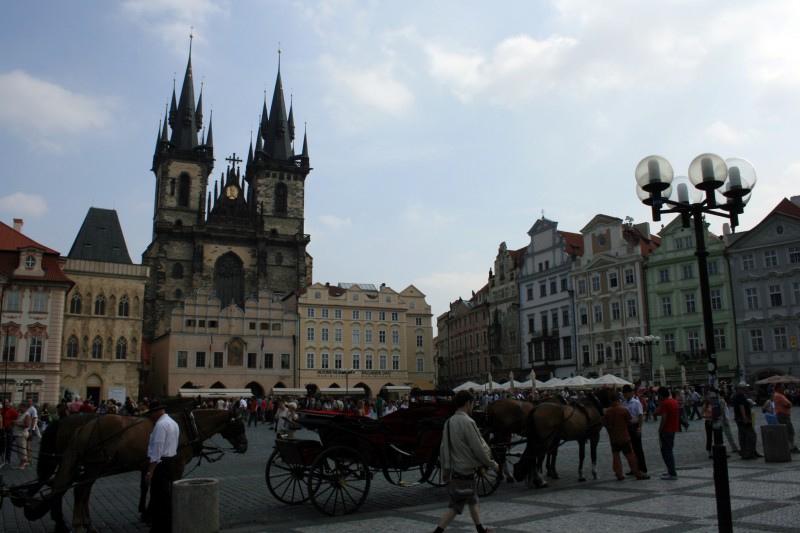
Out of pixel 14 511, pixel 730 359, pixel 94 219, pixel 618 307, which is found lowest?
pixel 14 511

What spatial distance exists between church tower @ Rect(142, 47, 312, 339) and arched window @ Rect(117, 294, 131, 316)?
12409 millimetres

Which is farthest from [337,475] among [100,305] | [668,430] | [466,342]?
[466,342]

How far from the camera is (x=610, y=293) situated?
51156mm

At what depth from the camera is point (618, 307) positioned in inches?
1993

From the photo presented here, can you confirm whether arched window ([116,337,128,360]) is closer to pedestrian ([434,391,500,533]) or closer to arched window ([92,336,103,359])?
arched window ([92,336,103,359])

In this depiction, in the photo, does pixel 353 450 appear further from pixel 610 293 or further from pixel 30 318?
pixel 610 293

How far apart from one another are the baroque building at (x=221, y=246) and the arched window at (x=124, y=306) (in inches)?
171

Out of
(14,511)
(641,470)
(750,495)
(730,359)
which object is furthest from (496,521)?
(730,359)

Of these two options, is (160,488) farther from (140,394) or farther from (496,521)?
(140,394)

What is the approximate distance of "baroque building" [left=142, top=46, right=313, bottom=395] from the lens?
58.8m

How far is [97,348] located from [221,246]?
73.3ft

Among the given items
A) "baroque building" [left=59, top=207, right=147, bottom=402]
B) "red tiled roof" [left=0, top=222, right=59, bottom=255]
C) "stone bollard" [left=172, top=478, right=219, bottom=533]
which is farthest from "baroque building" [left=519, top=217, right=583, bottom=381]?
"stone bollard" [left=172, top=478, right=219, bottom=533]

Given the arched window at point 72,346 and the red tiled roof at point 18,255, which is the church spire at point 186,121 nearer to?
the arched window at point 72,346

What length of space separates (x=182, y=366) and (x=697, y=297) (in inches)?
1548
